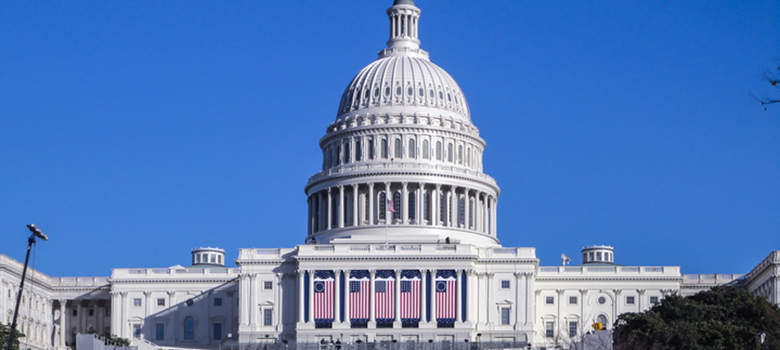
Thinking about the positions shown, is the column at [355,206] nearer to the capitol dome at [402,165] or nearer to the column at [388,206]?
the capitol dome at [402,165]

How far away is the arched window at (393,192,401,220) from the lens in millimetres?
162750

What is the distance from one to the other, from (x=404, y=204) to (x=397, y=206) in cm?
160

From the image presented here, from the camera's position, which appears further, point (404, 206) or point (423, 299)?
point (404, 206)

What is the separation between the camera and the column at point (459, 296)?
14412 centimetres

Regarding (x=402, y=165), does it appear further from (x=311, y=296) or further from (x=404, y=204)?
(x=311, y=296)

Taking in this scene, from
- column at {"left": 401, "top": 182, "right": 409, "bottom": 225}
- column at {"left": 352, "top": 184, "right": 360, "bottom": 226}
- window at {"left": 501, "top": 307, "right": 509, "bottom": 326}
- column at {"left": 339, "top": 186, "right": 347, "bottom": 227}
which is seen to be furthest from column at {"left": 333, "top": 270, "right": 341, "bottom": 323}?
column at {"left": 339, "top": 186, "right": 347, "bottom": 227}

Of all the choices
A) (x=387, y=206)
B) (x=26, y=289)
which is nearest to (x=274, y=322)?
(x=387, y=206)

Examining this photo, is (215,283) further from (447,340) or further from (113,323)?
(447,340)

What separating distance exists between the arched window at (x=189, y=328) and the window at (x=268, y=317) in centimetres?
1370

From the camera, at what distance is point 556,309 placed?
159 m

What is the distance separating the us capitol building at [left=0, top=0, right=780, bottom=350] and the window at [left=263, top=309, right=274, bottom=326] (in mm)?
406

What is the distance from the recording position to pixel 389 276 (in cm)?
14562

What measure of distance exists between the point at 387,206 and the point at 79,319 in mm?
39717

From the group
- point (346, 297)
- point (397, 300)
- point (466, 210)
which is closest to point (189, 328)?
point (346, 297)
